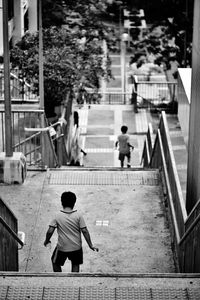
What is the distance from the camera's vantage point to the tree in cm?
1992

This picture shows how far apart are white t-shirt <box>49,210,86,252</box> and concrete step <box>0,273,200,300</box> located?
0.89 meters

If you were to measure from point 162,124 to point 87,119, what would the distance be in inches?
653

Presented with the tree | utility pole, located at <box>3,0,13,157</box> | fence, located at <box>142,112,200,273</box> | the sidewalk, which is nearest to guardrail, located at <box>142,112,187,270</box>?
Result: fence, located at <box>142,112,200,273</box>

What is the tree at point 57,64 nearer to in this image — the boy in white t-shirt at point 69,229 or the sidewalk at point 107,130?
the sidewalk at point 107,130

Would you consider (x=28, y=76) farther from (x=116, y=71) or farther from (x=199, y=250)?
(x=116, y=71)

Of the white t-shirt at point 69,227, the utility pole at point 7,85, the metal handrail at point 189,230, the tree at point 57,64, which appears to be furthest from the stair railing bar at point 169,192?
the tree at point 57,64

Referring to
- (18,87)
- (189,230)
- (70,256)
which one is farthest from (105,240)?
(18,87)

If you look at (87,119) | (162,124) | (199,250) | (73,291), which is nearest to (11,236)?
(73,291)

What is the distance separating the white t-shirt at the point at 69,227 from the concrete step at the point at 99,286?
2.93 ft

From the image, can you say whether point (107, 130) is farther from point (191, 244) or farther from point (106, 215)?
point (191, 244)

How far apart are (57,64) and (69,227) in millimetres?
12019

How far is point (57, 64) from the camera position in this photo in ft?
65.5

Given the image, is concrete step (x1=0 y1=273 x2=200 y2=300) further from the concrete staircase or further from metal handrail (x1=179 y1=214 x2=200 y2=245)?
metal handrail (x1=179 y1=214 x2=200 y2=245)

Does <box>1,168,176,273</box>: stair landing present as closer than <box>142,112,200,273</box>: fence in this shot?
No
